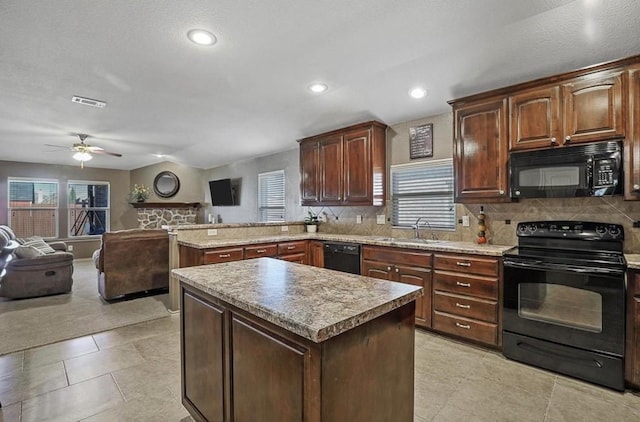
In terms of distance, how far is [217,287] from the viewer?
156 centimetres

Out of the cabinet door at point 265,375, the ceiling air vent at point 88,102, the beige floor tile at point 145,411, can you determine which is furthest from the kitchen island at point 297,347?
the ceiling air vent at point 88,102

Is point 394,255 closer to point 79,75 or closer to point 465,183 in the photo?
point 465,183

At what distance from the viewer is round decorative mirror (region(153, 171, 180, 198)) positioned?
8.43 meters

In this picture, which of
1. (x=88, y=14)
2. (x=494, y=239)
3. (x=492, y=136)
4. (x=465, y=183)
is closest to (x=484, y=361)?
(x=494, y=239)

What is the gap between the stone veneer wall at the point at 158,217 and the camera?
8359 mm

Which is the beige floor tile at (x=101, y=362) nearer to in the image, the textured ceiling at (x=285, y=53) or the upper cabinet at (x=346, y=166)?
the textured ceiling at (x=285, y=53)

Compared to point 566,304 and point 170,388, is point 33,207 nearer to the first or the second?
point 170,388

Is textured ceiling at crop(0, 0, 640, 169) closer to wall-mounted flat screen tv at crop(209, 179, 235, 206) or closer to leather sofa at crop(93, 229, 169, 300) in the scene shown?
leather sofa at crop(93, 229, 169, 300)

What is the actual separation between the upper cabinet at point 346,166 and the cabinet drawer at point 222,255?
1.58 metres

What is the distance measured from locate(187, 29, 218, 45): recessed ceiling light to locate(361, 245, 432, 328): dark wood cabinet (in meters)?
2.69

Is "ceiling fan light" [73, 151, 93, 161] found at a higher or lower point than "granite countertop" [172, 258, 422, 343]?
higher

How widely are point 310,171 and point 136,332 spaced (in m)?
3.14

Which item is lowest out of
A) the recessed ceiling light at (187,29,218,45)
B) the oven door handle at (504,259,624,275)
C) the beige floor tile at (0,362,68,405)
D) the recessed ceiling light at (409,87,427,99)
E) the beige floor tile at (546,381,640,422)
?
the beige floor tile at (546,381,640,422)

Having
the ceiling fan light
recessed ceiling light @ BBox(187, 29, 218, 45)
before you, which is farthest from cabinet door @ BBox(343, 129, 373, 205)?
the ceiling fan light
